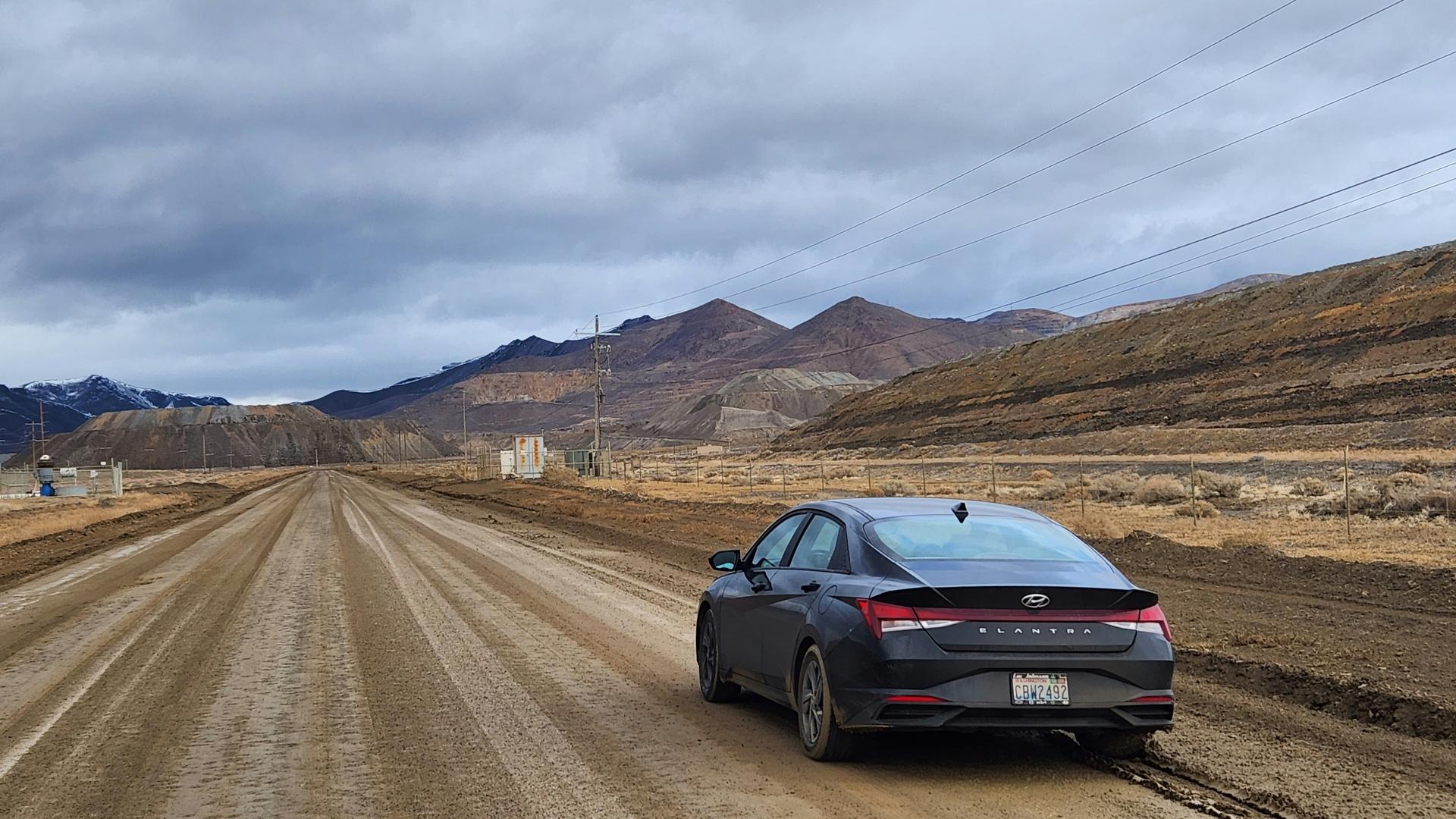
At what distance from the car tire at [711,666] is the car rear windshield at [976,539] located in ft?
7.23

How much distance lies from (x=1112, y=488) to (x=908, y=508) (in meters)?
31.5

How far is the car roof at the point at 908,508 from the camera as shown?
7828 millimetres

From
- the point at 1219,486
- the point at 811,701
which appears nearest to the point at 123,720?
the point at 811,701

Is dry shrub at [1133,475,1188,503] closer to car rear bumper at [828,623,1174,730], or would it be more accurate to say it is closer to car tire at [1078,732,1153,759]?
car tire at [1078,732,1153,759]

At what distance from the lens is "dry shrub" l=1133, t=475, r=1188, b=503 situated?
35.0 metres

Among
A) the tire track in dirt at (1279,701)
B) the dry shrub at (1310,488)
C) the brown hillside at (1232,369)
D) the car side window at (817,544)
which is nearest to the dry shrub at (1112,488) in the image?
the dry shrub at (1310,488)

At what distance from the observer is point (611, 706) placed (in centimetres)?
898

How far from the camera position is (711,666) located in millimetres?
9352

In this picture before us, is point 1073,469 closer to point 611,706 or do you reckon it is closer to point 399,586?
point 399,586

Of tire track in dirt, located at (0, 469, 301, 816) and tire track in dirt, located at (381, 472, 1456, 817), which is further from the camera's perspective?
tire track in dirt, located at (0, 469, 301, 816)

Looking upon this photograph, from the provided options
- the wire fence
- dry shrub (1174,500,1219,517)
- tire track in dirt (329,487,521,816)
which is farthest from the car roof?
dry shrub (1174,500,1219,517)

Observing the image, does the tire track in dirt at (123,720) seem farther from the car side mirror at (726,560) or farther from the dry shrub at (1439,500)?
the dry shrub at (1439,500)

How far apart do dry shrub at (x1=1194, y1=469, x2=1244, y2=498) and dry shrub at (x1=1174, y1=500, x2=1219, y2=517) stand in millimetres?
3507

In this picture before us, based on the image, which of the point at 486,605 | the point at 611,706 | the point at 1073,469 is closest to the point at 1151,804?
the point at 611,706
